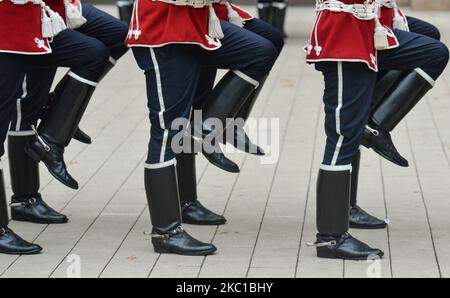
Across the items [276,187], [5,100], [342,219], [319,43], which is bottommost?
[276,187]

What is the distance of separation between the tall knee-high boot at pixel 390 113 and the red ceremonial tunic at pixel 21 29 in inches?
63.7

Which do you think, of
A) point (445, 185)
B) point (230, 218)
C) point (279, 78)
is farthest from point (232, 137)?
point (279, 78)

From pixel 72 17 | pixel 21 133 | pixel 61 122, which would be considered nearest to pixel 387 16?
pixel 72 17

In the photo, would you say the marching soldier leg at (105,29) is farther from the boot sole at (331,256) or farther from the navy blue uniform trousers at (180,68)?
the boot sole at (331,256)

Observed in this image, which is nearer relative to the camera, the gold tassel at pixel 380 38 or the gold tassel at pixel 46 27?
the gold tassel at pixel 380 38

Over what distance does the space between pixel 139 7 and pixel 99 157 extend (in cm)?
258

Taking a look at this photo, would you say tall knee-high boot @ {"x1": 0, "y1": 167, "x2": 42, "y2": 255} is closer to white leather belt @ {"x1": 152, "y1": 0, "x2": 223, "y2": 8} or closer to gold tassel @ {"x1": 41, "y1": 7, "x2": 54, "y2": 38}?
gold tassel @ {"x1": 41, "y1": 7, "x2": 54, "y2": 38}

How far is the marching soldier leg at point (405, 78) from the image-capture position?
5316mm

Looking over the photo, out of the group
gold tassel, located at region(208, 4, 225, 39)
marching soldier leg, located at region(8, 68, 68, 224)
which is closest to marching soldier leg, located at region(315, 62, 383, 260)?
gold tassel, located at region(208, 4, 225, 39)

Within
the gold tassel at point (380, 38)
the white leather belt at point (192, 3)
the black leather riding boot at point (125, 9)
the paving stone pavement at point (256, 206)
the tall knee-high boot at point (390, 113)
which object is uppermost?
the white leather belt at point (192, 3)

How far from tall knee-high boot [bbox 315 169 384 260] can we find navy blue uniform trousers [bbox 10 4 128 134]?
1239 millimetres

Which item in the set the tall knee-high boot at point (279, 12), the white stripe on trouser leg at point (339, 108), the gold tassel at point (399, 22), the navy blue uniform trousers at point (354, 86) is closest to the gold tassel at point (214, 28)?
the navy blue uniform trousers at point (354, 86)

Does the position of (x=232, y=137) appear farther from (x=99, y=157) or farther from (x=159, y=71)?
(x=99, y=157)

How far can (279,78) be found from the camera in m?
11.0
